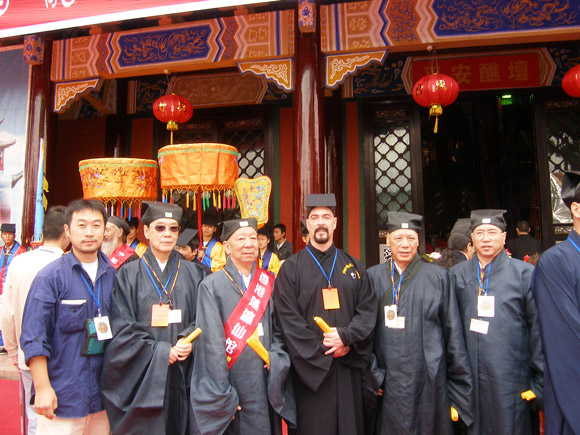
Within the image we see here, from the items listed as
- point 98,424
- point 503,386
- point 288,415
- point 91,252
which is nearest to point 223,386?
point 288,415

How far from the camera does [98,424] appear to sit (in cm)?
237

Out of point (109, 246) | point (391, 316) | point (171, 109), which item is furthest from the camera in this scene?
point (171, 109)

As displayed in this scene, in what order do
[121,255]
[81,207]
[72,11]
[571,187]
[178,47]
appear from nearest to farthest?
[571,187] → [81,207] → [121,255] → [72,11] → [178,47]

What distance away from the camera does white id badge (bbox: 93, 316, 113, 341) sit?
2299 mm

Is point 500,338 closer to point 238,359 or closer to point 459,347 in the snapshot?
point 459,347

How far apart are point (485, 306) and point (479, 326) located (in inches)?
4.8

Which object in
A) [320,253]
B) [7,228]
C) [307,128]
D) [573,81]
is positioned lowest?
[320,253]

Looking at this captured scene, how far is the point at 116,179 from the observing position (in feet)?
15.6

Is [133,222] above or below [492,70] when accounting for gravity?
below

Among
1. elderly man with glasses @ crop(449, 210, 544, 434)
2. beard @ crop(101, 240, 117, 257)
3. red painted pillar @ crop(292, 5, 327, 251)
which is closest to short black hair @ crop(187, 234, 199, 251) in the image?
beard @ crop(101, 240, 117, 257)

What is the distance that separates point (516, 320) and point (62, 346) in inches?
96.3

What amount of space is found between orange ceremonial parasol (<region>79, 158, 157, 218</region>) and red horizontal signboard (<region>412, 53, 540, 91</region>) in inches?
165

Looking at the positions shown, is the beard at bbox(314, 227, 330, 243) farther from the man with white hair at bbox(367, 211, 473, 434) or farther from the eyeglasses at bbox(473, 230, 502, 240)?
the eyeglasses at bbox(473, 230, 502, 240)

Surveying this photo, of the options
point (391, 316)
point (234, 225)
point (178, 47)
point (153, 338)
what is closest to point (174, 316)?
point (153, 338)
